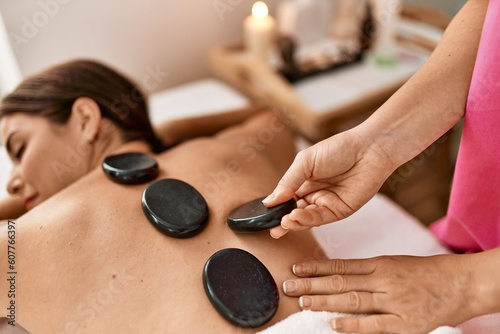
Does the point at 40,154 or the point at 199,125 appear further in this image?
the point at 199,125

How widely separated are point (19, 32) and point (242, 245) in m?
1.18

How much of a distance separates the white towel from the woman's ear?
2.19 feet

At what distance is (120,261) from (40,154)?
1.39 ft

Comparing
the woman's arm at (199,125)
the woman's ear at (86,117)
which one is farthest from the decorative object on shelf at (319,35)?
the woman's ear at (86,117)

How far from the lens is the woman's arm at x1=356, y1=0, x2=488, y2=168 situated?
887 millimetres

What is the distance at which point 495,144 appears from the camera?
2.80 feet

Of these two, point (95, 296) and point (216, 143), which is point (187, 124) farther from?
point (95, 296)

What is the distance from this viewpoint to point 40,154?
110 cm

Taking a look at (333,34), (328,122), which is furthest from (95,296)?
(333,34)

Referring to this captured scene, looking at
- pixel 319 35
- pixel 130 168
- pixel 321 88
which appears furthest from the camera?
pixel 319 35

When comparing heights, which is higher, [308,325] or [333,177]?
[333,177]

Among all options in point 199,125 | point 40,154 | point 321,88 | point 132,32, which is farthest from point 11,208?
point 321,88

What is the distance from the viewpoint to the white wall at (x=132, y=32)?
159 cm

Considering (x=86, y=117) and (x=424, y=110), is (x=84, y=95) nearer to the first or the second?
(x=86, y=117)
